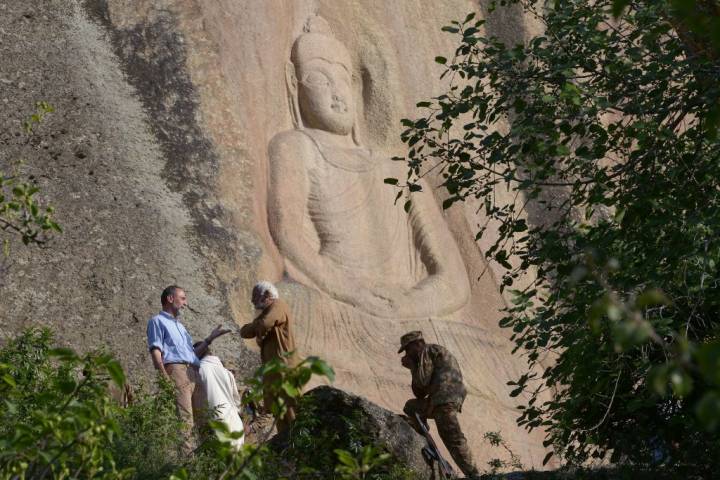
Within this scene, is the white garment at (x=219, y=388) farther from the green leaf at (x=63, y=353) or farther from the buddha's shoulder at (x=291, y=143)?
the buddha's shoulder at (x=291, y=143)

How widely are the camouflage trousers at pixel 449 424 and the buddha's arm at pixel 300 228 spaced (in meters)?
3.91

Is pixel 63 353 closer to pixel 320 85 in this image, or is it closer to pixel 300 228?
pixel 300 228

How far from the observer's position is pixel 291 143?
14484 millimetres

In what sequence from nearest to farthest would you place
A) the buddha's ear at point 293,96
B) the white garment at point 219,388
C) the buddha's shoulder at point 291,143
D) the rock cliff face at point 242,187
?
the white garment at point 219,388
the rock cliff face at point 242,187
the buddha's shoulder at point 291,143
the buddha's ear at point 293,96

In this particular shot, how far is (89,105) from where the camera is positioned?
1281cm

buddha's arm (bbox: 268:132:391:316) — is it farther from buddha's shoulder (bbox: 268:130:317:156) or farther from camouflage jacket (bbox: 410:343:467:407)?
camouflage jacket (bbox: 410:343:467:407)

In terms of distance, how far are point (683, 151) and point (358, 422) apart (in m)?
2.45

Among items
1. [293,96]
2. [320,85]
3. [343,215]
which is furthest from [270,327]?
[320,85]

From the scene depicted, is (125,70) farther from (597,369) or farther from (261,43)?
(597,369)

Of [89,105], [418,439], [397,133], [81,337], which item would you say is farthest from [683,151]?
[397,133]

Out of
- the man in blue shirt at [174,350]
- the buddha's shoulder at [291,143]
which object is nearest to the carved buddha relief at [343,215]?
the buddha's shoulder at [291,143]

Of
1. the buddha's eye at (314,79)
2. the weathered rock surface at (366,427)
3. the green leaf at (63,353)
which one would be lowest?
the buddha's eye at (314,79)

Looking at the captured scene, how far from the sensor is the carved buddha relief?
13914 mm

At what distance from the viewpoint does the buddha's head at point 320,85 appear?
15.1m
